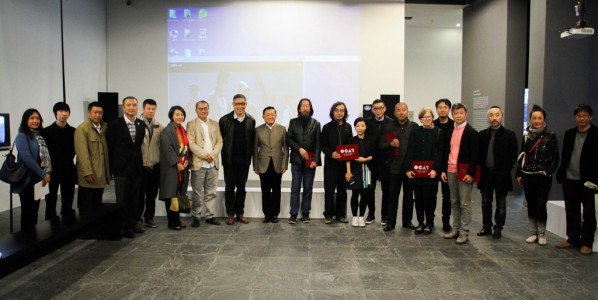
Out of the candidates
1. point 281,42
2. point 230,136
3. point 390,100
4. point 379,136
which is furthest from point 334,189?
point 281,42

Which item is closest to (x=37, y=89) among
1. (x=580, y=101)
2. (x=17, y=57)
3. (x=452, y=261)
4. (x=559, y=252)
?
(x=17, y=57)

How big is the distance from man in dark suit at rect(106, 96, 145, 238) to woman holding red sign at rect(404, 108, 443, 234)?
10.0 feet

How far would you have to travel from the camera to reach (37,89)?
6301 mm

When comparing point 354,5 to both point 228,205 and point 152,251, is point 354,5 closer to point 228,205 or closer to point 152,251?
point 228,205

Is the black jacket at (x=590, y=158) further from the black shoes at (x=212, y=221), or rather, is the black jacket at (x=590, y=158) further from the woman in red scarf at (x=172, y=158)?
the woman in red scarf at (x=172, y=158)

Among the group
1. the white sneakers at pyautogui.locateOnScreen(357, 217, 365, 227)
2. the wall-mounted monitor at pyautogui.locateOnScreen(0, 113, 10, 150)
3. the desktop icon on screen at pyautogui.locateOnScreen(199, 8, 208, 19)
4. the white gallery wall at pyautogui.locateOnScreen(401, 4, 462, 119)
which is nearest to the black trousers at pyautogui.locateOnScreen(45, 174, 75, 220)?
the wall-mounted monitor at pyautogui.locateOnScreen(0, 113, 10, 150)

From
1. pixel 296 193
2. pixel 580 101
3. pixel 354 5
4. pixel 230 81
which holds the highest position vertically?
pixel 354 5

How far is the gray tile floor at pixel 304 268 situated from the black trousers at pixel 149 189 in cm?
33

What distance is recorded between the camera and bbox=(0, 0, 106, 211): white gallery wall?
568 cm

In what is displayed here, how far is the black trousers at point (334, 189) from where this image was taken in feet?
16.3

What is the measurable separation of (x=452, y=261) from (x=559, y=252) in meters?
1.20

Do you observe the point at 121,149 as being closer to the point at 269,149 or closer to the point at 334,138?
the point at 269,149

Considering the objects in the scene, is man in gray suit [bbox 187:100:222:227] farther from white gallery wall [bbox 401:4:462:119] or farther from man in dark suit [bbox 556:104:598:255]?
white gallery wall [bbox 401:4:462:119]

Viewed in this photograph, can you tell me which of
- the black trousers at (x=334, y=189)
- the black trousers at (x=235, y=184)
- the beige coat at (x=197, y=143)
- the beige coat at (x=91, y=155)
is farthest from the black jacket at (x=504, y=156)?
the beige coat at (x=91, y=155)
